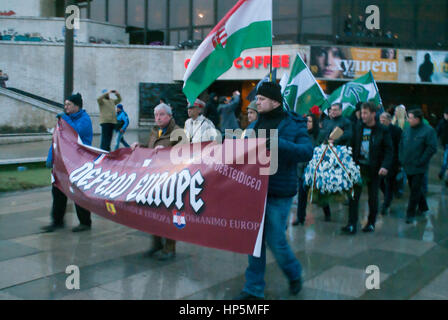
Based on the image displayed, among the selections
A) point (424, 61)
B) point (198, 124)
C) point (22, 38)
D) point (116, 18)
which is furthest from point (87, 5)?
point (198, 124)

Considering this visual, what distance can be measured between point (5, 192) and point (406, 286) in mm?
7697

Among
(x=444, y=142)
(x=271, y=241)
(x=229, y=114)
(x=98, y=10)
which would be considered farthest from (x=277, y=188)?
(x=98, y=10)

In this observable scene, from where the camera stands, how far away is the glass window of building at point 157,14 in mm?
27703

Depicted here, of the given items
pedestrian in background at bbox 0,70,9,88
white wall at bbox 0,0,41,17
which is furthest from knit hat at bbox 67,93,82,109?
white wall at bbox 0,0,41,17

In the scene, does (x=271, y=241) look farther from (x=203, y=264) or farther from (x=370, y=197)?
(x=370, y=197)

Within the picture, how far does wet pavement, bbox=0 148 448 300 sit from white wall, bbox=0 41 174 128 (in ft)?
59.9

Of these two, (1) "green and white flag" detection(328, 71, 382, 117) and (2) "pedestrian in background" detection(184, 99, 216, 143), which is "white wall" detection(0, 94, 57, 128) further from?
(2) "pedestrian in background" detection(184, 99, 216, 143)

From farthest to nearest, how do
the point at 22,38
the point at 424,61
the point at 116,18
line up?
the point at 116,18 → the point at 22,38 → the point at 424,61

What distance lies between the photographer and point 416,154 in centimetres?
780

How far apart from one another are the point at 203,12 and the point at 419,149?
819 inches

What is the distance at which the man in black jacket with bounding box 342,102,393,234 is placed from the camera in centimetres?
695
